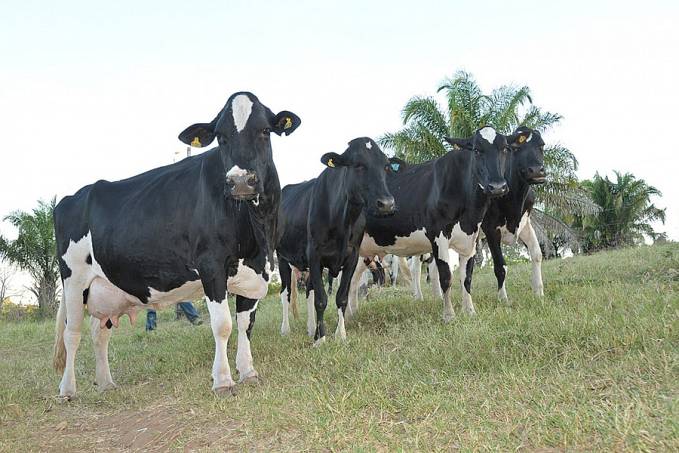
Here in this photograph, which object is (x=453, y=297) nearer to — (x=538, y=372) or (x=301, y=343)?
(x=301, y=343)

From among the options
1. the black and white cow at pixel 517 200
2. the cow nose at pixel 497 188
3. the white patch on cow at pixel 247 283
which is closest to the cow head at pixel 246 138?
the white patch on cow at pixel 247 283

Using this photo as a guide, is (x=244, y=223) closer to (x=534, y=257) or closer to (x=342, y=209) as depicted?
(x=342, y=209)

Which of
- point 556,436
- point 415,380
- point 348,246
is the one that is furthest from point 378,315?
point 556,436

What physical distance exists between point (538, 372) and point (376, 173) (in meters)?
3.52

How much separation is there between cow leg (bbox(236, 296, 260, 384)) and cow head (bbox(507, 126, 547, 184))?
Result: 4957mm

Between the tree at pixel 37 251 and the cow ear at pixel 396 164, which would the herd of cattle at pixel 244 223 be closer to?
the cow ear at pixel 396 164

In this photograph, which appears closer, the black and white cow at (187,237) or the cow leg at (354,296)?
the black and white cow at (187,237)

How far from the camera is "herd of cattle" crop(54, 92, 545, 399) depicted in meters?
5.27

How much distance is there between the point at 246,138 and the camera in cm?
514

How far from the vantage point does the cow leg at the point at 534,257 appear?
8586 millimetres

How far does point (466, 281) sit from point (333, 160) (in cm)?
249

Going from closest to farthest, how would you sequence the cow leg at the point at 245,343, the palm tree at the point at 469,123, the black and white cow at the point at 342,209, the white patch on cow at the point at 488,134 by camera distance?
the cow leg at the point at 245,343
the black and white cow at the point at 342,209
the white patch on cow at the point at 488,134
the palm tree at the point at 469,123

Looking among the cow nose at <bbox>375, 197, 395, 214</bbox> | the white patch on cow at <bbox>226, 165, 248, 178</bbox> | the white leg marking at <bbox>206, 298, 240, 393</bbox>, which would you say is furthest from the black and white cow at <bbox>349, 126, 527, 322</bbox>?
the white patch on cow at <bbox>226, 165, 248, 178</bbox>

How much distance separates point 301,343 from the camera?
284 inches
